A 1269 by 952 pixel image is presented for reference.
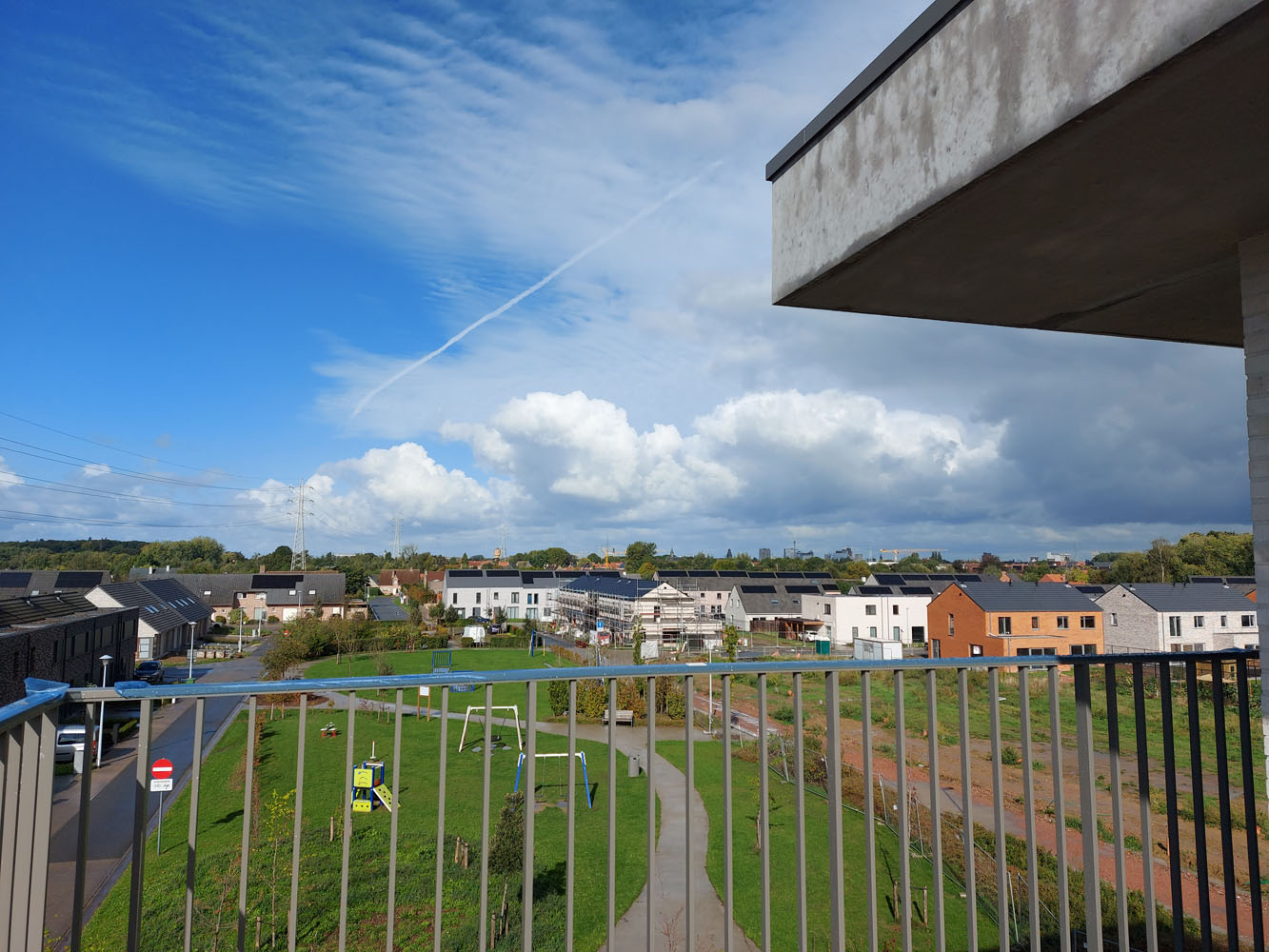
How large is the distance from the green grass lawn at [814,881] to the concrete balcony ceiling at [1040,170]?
510 centimetres

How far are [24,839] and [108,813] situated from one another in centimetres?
1551

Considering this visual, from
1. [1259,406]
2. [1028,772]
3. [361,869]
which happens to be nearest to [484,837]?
[1028,772]

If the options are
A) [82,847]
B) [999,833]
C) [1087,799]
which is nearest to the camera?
[82,847]

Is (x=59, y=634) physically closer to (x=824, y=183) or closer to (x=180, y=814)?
(x=180, y=814)

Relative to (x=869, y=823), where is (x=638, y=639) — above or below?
below

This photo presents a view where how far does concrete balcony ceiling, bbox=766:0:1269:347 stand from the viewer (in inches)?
58.2

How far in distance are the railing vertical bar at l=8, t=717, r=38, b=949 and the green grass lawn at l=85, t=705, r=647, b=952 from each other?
4346 mm

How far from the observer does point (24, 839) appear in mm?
1712

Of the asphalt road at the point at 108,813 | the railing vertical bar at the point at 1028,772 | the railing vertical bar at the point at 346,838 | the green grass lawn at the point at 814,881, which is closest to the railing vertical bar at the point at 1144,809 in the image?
the railing vertical bar at the point at 1028,772

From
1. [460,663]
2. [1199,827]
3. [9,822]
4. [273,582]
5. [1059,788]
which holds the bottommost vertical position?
[460,663]

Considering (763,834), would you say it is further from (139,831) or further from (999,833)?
(139,831)

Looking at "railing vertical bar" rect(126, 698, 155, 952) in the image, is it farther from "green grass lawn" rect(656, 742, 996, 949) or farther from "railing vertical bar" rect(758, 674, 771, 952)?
"green grass lawn" rect(656, 742, 996, 949)

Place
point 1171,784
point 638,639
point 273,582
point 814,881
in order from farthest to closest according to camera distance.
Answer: point 273,582 < point 638,639 < point 814,881 < point 1171,784

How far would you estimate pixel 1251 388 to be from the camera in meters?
2.52
